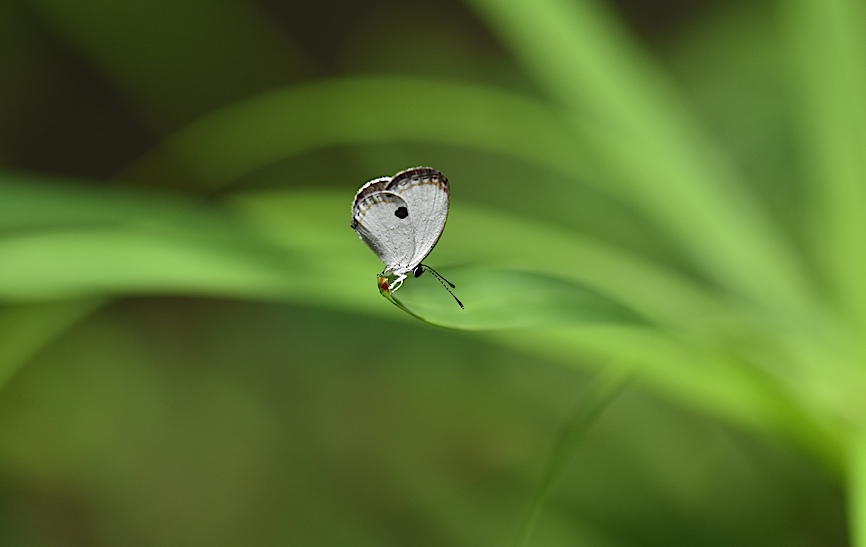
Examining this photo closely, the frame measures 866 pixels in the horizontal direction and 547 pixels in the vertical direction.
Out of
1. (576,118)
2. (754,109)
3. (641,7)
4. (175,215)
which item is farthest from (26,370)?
(641,7)

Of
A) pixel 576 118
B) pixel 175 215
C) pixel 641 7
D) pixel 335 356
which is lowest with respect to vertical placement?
pixel 175 215

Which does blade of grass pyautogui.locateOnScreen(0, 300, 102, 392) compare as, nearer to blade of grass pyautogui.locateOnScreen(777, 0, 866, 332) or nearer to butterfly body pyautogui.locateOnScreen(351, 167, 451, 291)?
butterfly body pyautogui.locateOnScreen(351, 167, 451, 291)

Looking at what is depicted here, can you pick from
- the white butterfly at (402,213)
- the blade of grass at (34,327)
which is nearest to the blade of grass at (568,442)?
the white butterfly at (402,213)

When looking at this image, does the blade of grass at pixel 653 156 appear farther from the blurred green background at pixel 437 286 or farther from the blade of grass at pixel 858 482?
the blade of grass at pixel 858 482

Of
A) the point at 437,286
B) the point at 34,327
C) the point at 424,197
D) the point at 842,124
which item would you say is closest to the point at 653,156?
the point at 842,124

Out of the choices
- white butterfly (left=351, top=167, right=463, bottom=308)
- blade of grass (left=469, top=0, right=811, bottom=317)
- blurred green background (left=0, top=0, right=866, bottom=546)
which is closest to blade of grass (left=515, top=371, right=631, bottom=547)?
blurred green background (left=0, top=0, right=866, bottom=546)

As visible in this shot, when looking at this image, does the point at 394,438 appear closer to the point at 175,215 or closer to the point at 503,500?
the point at 503,500

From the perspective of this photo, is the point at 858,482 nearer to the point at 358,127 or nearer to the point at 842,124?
the point at 842,124
